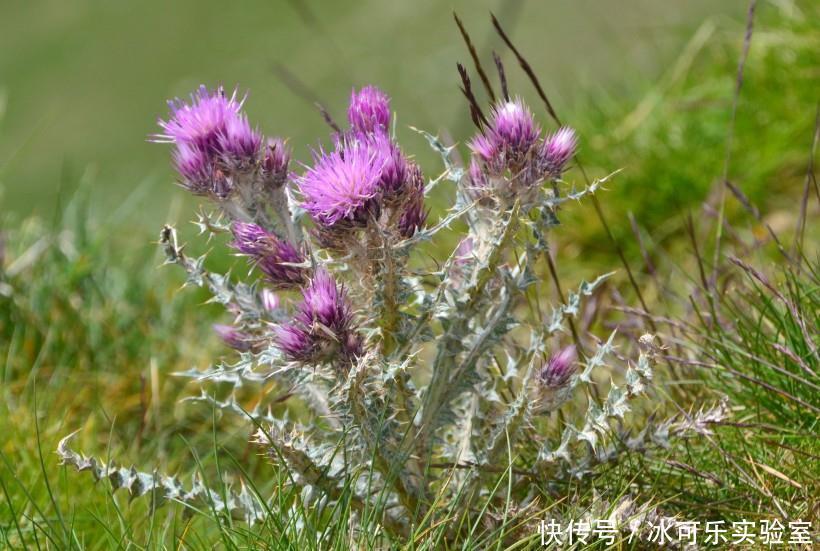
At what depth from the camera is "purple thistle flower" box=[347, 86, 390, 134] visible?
70.9 inches

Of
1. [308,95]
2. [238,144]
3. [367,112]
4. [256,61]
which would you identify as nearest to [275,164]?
[238,144]

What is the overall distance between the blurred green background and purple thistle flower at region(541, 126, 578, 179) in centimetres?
268

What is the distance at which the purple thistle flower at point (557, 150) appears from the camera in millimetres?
1727

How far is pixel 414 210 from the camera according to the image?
1.73 metres

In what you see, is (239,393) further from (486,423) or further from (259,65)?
(259,65)

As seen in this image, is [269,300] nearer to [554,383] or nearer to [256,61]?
[554,383]

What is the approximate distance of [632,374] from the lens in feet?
5.93

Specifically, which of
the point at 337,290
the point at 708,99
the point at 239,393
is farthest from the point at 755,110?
the point at 337,290

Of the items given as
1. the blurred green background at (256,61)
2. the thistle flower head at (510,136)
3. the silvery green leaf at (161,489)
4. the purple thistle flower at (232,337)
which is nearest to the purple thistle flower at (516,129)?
the thistle flower head at (510,136)

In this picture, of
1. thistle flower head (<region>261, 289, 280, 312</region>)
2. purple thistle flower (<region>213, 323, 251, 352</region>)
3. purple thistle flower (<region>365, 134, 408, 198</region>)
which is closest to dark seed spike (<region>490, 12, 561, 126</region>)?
purple thistle flower (<region>365, 134, 408, 198</region>)

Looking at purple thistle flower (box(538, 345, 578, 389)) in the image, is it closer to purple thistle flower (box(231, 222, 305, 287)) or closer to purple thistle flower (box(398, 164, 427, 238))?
purple thistle flower (box(398, 164, 427, 238))

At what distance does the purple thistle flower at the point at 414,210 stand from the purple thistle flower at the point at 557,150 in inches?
8.7

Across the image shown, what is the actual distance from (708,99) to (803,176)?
462 millimetres

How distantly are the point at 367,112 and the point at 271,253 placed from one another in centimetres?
31
